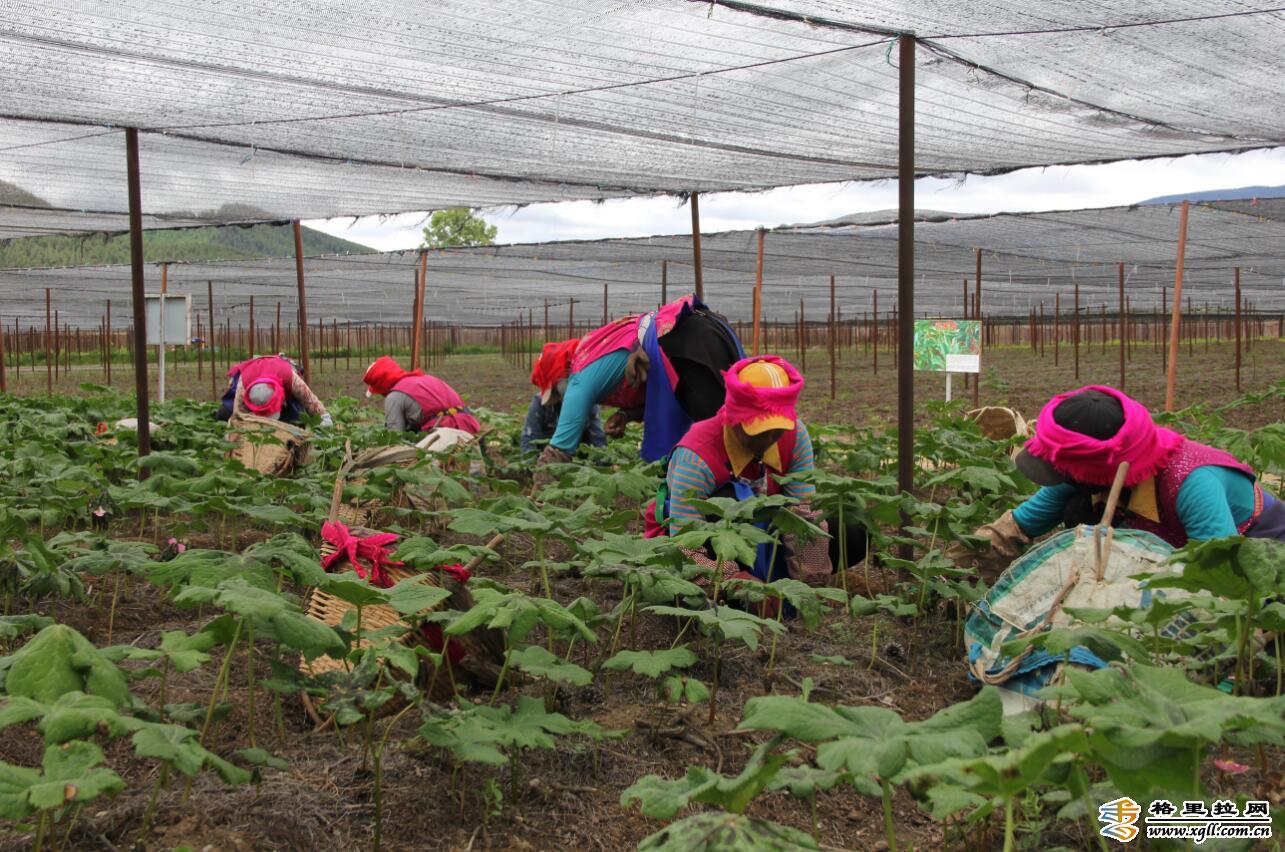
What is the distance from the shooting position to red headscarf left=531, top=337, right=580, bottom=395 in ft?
18.4

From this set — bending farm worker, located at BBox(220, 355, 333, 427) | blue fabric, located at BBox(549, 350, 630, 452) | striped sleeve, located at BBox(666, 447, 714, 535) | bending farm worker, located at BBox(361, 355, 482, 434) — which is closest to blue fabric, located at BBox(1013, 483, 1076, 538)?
striped sleeve, located at BBox(666, 447, 714, 535)

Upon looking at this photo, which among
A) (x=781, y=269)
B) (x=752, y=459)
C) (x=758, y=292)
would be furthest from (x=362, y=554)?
(x=781, y=269)

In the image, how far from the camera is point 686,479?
3598 mm

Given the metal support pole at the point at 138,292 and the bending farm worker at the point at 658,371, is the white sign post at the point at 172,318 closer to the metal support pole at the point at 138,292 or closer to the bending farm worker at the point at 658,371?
the metal support pole at the point at 138,292

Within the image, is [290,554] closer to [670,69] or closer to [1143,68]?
[670,69]

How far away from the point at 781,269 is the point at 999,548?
1152 centimetres

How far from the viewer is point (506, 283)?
1636cm

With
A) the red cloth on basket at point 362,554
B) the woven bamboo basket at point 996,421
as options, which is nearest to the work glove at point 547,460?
the red cloth on basket at point 362,554

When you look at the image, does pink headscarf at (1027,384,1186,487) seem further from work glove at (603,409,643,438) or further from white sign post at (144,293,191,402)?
white sign post at (144,293,191,402)

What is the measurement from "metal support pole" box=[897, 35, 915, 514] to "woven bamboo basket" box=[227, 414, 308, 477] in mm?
3214

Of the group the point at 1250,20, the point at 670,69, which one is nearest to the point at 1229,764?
the point at 1250,20

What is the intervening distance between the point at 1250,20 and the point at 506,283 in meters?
13.0

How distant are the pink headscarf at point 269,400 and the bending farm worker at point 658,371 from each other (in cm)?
273

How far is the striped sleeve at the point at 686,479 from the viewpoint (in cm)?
353
